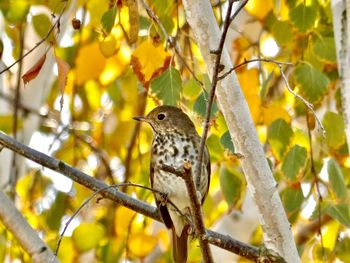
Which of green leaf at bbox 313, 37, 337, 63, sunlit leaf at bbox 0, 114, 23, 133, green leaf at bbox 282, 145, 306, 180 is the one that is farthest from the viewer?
sunlit leaf at bbox 0, 114, 23, 133

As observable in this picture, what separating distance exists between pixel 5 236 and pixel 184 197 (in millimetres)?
785

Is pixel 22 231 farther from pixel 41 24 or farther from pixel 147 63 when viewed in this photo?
pixel 41 24

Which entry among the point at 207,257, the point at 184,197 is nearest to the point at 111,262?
the point at 184,197

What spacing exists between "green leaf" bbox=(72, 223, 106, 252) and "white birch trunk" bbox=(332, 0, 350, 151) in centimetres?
106

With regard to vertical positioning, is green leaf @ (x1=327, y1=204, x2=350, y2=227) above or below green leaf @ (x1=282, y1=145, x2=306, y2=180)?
below

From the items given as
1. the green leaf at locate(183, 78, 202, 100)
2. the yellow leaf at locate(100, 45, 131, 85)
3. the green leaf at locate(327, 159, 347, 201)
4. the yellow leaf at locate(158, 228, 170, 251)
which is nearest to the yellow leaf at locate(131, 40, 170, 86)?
the green leaf at locate(183, 78, 202, 100)

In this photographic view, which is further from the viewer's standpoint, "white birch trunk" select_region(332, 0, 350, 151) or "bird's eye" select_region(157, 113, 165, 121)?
"bird's eye" select_region(157, 113, 165, 121)

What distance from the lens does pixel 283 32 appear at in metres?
2.83

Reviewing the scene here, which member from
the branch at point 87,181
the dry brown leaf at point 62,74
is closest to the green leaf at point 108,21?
the dry brown leaf at point 62,74

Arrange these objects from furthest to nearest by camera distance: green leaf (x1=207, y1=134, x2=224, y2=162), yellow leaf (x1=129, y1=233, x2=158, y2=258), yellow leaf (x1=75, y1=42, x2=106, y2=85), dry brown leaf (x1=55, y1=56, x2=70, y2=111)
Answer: yellow leaf (x1=75, y1=42, x2=106, y2=85) < yellow leaf (x1=129, y1=233, x2=158, y2=258) < green leaf (x1=207, y1=134, x2=224, y2=162) < dry brown leaf (x1=55, y1=56, x2=70, y2=111)

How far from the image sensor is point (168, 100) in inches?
94.0

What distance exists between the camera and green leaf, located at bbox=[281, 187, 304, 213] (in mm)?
2725

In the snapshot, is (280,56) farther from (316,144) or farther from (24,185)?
(24,185)

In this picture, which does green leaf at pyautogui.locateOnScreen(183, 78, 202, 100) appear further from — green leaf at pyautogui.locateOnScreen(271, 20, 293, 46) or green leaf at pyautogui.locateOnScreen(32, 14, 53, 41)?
green leaf at pyautogui.locateOnScreen(32, 14, 53, 41)
